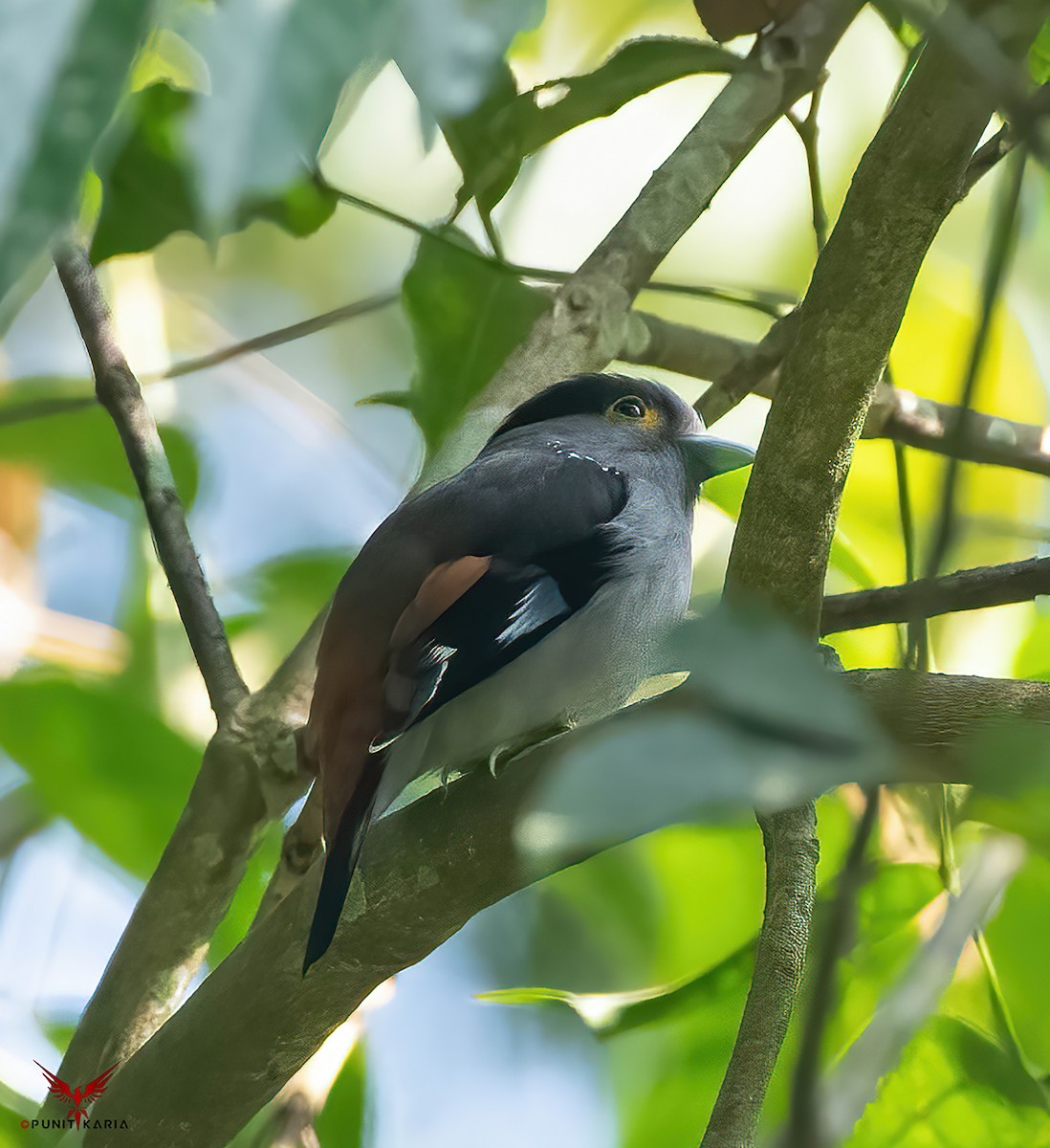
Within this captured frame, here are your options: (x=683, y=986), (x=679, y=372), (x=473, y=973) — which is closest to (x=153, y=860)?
(x=683, y=986)

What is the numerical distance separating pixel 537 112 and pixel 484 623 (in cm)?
99

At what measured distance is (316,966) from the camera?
1799 mm

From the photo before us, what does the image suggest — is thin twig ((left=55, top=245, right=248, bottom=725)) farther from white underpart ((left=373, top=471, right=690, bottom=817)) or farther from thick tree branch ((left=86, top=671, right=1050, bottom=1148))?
thick tree branch ((left=86, top=671, right=1050, bottom=1148))

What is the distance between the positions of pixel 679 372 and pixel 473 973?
90.1 inches

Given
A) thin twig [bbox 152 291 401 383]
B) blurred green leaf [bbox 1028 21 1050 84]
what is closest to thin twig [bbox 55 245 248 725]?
thin twig [bbox 152 291 401 383]

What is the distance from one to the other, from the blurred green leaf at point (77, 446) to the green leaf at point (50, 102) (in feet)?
6.92

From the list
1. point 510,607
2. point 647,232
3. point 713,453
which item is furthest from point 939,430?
point 510,607

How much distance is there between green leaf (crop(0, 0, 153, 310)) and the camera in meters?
0.68

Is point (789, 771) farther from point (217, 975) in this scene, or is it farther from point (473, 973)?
point (473, 973)

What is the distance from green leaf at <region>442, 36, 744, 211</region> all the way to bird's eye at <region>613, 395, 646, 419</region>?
49 cm

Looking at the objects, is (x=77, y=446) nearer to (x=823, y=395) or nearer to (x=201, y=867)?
(x=201, y=867)

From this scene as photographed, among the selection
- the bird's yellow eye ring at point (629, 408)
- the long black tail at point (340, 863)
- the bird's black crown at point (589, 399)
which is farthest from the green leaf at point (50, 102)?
the bird's yellow eye ring at point (629, 408)

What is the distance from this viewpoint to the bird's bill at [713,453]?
2.49 m

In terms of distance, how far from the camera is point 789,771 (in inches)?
26.1
